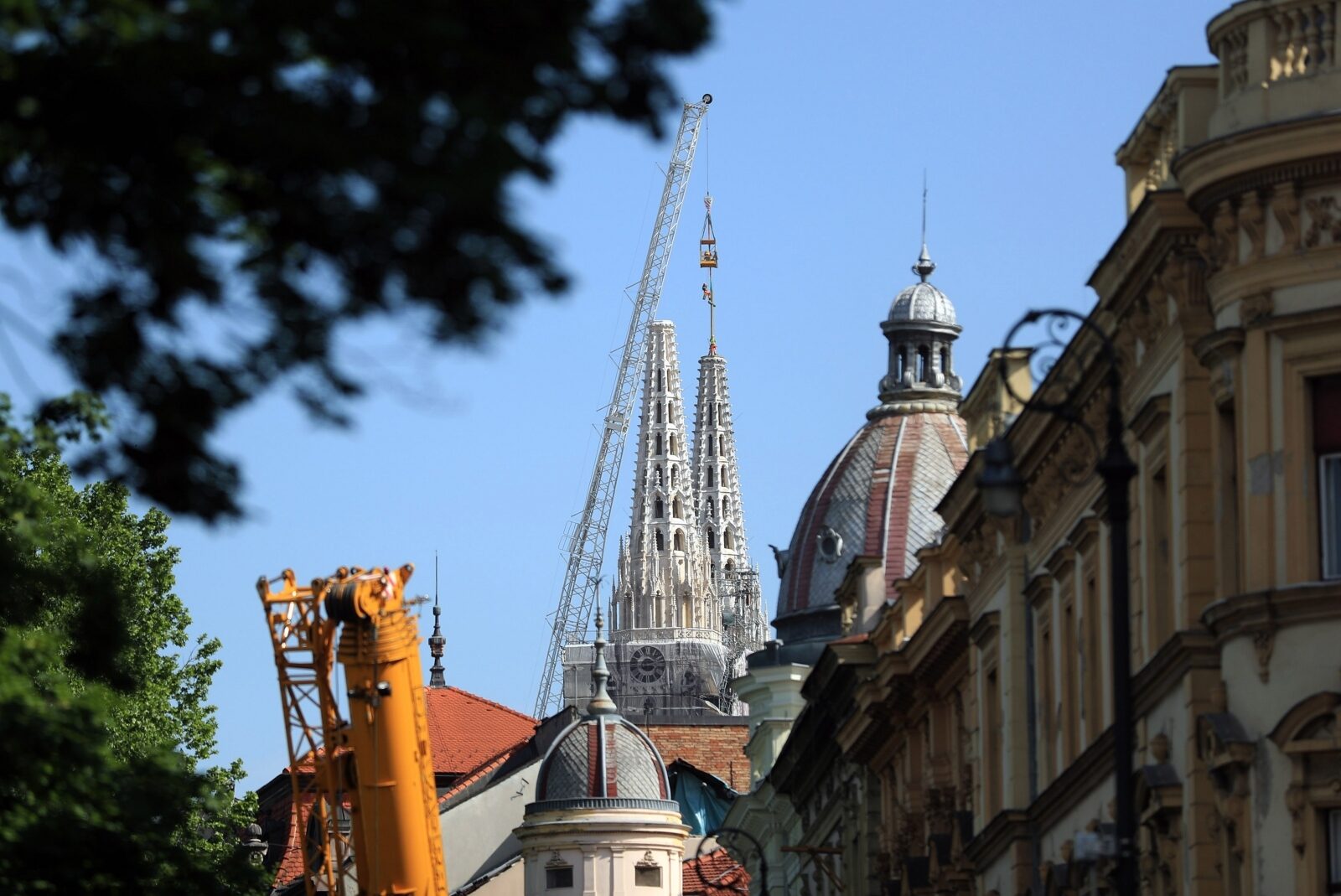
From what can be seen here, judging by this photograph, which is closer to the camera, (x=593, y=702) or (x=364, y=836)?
(x=364, y=836)

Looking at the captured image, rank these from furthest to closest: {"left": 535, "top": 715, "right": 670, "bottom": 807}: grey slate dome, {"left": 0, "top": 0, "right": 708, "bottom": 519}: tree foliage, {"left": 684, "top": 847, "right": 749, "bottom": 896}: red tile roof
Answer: {"left": 684, "top": 847, "right": 749, "bottom": 896}: red tile roof
{"left": 535, "top": 715, "right": 670, "bottom": 807}: grey slate dome
{"left": 0, "top": 0, "right": 708, "bottom": 519}: tree foliage

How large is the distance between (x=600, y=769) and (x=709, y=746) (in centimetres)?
2623

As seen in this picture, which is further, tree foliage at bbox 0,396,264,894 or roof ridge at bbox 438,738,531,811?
roof ridge at bbox 438,738,531,811

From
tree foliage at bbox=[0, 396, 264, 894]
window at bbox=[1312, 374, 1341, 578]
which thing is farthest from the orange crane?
window at bbox=[1312, 374, 1341, 578]

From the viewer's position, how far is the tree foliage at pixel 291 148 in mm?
13453

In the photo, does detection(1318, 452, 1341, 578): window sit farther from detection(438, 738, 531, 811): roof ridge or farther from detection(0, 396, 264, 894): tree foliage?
detection(438, 738, 531, 811): roof ridge

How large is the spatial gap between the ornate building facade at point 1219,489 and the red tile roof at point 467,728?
68.7m

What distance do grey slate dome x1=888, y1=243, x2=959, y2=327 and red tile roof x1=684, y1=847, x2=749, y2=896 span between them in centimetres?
1776

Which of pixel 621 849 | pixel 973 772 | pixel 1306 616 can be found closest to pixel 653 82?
pixel 1306 616

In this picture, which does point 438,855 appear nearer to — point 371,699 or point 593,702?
point 371,699

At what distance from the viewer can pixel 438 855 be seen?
46281 mm

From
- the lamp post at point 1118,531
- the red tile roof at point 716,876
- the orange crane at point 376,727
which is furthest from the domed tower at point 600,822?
the lamp post at point 1118,531

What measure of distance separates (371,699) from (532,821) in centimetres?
3827

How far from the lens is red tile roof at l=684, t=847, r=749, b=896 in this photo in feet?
272
